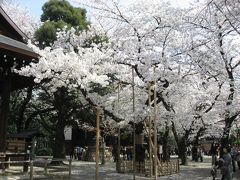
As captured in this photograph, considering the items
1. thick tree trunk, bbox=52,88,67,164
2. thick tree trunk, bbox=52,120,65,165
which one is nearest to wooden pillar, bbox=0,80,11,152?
thick tree trunk, bbox=52,88,67,164

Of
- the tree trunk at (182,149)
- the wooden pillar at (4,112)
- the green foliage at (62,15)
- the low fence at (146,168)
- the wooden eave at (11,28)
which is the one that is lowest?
the low fence at (146,168)

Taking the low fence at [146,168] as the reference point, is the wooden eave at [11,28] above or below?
above

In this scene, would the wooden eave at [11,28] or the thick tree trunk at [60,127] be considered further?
the thick tree trunk at [60,127]

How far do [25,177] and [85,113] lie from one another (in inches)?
438

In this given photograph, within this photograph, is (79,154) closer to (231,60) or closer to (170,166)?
(170,166)

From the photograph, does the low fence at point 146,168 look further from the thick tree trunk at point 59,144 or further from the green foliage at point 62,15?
the green foliage at point 62,15

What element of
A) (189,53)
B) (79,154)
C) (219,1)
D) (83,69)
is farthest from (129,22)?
(79,154)

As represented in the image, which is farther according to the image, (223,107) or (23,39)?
(223,107)

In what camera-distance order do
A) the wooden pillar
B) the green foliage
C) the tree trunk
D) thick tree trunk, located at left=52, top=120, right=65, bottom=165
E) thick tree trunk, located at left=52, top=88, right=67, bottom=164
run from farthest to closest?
1. the tree trunk
2. the green foliage
3. thick tree trunk, located at left=52, top=88, right=67, bottom=164
4. thick tree trunk, located at left=52, top=120, right=65, bottom=165
5. the wooden pillar

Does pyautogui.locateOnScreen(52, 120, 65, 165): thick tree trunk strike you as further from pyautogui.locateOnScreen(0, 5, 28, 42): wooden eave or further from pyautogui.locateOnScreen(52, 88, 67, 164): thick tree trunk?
pyautogui.locateOnScreen(0, 5, 28, 42): wooden eave

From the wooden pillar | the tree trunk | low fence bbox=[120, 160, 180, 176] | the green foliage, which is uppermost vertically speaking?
the green foliage

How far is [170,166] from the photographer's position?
20.6 metres

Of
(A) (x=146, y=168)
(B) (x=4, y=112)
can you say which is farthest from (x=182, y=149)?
(B) (x=4, y=112)

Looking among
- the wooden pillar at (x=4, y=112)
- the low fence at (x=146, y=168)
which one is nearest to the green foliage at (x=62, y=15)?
the wooden pillar at (x=4, y=112)
